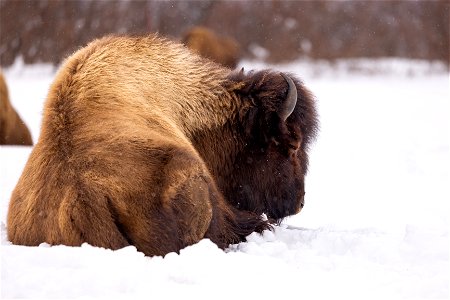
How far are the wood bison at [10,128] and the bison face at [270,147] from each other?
5320 mm

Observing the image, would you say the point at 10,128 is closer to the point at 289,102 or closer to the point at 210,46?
the point at 210,46

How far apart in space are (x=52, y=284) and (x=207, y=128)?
178 centimetres

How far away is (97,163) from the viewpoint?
3.53m

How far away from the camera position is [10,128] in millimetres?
9305

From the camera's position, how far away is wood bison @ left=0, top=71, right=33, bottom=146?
929 centimetres

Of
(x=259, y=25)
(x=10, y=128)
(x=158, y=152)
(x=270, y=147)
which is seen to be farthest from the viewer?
(x=259, y=25)

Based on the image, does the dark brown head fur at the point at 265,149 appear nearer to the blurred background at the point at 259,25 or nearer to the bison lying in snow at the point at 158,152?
the bison lying in snow at the point at 158,152

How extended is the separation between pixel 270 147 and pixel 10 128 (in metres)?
5.55

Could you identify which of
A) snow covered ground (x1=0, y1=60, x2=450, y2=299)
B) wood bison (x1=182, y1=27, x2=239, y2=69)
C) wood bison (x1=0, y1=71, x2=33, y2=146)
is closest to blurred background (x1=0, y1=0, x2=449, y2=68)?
wood bison (x1=182, y1=27, x2=239, y2=69)

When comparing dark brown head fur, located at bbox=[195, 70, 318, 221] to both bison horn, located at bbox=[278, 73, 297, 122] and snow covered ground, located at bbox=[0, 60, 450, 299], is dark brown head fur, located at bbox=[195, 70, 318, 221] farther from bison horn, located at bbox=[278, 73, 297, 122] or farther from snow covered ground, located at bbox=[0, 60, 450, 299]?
snow covered ground, located at bbox=[0, 60, 450, 299]

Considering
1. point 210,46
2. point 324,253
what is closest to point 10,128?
point 210,46

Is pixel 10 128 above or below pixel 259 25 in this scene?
above

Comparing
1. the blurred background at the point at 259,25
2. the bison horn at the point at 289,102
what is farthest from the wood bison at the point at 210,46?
the bison horn at the point at 289,102

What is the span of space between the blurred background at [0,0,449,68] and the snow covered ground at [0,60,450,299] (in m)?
12.2
